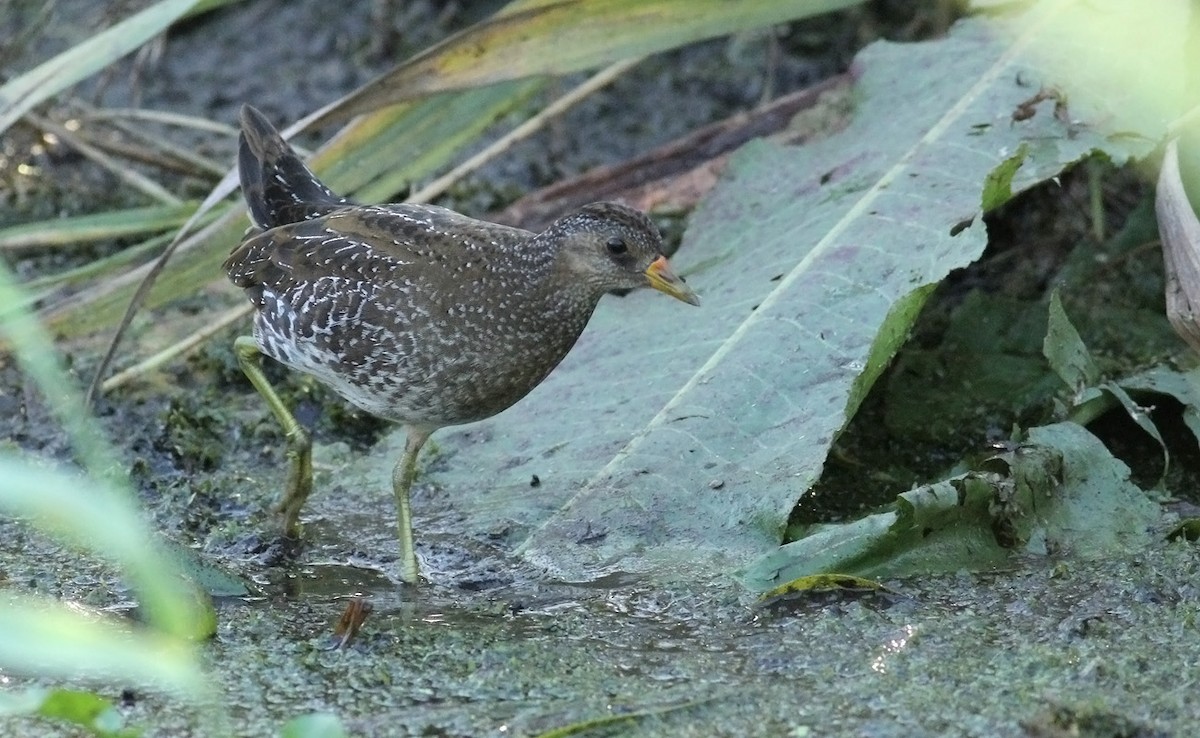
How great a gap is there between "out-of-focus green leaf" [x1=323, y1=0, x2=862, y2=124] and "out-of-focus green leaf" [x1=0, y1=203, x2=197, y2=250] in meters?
1.08

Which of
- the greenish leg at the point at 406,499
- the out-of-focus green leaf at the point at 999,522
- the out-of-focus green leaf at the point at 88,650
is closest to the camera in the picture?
the out-of-focus green leaf at the point at 88,650

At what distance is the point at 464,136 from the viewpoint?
5602mm

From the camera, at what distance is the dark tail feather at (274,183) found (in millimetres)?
4859

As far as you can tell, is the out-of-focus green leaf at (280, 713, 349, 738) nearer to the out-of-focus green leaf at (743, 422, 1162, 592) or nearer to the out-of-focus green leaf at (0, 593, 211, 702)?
the out-of-focus green leaf at (0, 593, 211, 702)

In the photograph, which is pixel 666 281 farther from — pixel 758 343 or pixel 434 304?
pixel 434 304

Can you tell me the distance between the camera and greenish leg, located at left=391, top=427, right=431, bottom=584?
4.25 meters

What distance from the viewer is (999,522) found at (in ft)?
13.5

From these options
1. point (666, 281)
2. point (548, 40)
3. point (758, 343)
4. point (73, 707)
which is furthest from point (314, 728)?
point (548, 40)

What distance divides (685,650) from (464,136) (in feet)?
8.10

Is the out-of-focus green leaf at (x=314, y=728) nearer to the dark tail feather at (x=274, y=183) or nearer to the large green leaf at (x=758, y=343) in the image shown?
the large green leaf at (x=758, y=343)

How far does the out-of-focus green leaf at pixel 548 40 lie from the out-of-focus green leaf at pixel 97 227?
1.08 meters

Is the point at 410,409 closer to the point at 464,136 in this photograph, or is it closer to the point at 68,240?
the point at 464,136

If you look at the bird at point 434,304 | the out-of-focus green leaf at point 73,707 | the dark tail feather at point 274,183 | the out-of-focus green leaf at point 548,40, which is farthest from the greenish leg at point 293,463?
the out-of-focus green leaf at point 73,707

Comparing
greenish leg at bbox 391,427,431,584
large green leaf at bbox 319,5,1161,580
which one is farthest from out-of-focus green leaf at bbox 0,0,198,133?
greenish leg at bbox 391,427,431,584
